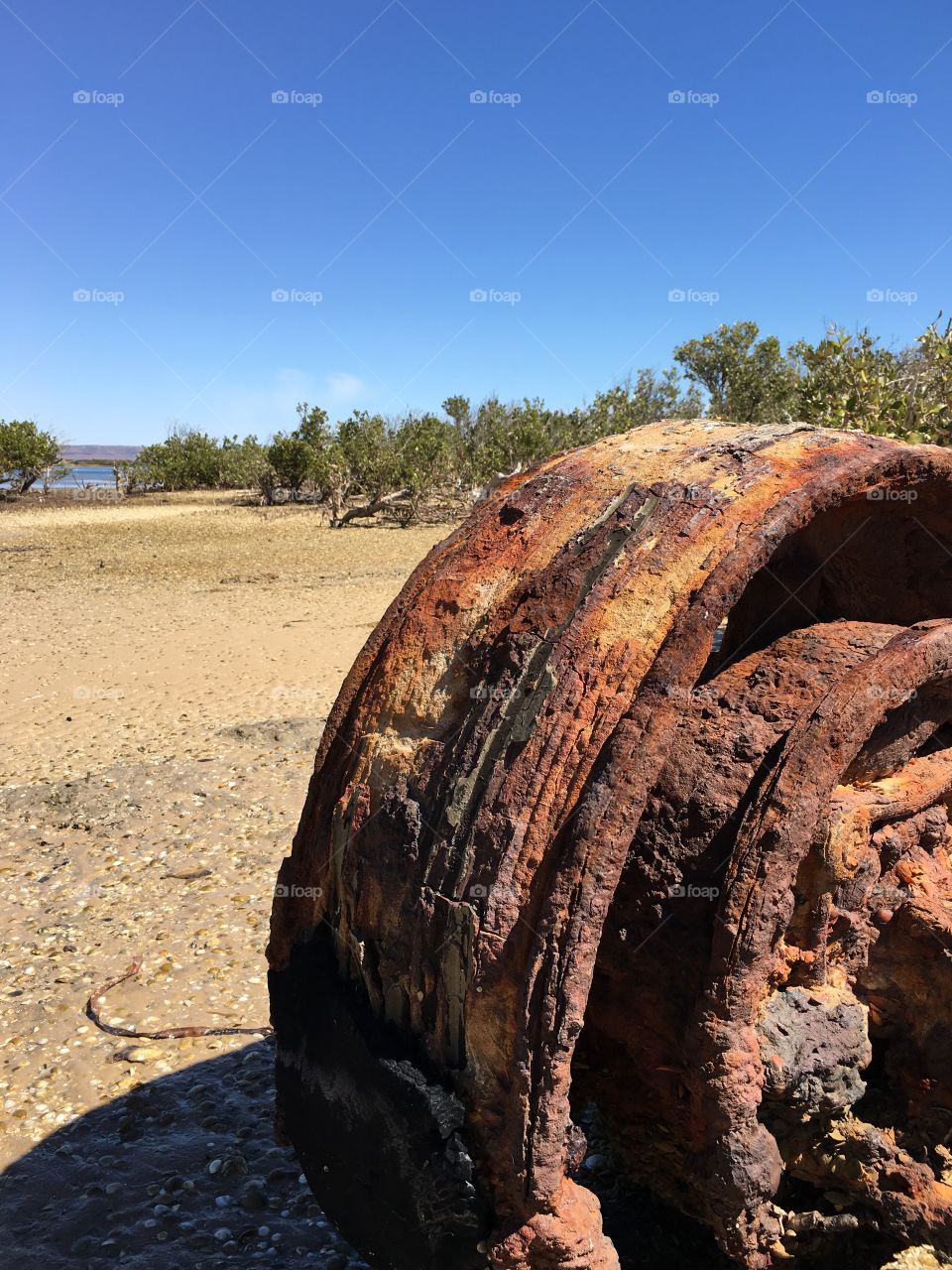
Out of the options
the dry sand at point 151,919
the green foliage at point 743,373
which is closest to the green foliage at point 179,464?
the green foliage at point 743,373

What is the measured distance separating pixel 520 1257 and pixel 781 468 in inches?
71.5

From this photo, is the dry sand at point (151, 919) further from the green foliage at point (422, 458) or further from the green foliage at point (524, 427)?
the green foliage at point (422, 458)

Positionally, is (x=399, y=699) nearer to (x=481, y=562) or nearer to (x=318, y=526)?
(x=481, y=562)

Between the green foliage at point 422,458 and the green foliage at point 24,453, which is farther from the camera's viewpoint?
the green foliage at point 24,453

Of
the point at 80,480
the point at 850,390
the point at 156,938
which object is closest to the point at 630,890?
the point at 156,938

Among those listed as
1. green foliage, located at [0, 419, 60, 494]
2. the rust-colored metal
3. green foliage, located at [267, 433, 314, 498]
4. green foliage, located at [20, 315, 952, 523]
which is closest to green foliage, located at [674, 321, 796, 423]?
green foliage, located at [20, 315, 952, 523]

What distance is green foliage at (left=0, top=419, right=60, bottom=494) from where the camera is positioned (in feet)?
130

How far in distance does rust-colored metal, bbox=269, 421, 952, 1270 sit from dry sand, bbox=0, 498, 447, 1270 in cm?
80

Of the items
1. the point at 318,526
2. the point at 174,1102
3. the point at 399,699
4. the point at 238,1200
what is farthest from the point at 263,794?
the point at 318,526

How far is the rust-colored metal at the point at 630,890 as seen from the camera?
6.28ft

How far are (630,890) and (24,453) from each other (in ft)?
142

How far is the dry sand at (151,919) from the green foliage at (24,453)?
30758 mm

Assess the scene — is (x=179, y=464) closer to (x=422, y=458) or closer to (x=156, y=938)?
(x=422, y=458)

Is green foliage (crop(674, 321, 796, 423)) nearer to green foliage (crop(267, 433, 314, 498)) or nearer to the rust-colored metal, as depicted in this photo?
green foliage (crop(267, 433, 314, 498))
